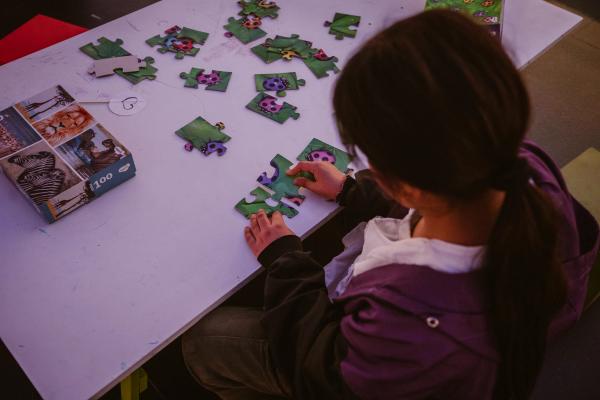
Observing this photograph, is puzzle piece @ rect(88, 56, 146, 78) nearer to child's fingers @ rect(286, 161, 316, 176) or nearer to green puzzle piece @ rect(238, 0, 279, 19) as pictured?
green puzzle piece @ rect(238, 0, 279, 19)

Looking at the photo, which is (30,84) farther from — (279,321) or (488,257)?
(488,257)

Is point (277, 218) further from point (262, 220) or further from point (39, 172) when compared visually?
point (39, 172)

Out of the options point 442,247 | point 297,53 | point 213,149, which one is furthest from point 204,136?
point 442,247

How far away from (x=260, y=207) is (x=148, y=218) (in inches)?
9.8

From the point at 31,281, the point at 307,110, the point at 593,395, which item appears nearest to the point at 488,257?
the point at 307,110

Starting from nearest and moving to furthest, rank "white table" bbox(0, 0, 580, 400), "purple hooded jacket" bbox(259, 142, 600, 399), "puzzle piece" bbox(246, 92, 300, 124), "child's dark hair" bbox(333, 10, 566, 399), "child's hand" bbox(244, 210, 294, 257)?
"child's dark hair" bbox(333, 10, 566, 399), "purple hooded jacket" bbox(259, 142, 600, 399), "white table" bbox(0, 0, 580, 400), "child's hand" bbox(244, 210, 294, 257), "puzzle piece" bbox(246, 92, 300, 124)

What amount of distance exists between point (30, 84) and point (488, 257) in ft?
4.10

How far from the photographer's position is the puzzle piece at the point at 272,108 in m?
1.33

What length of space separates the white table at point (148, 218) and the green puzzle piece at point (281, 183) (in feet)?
0.09

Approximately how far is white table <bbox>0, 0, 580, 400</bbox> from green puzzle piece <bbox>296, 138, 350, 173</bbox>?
0.08 feet

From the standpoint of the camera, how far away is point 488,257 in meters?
0.75

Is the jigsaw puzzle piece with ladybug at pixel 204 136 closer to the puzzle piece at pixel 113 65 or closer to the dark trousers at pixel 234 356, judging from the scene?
the puzzle piece at pixel 113 65

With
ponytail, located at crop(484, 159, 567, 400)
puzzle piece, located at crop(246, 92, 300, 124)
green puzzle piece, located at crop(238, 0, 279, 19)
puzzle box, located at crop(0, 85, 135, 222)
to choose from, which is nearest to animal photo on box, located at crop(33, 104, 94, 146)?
puzzle box, located at crop(0, 85, 135, 222)

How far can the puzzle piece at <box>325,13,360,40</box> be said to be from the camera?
154cm
